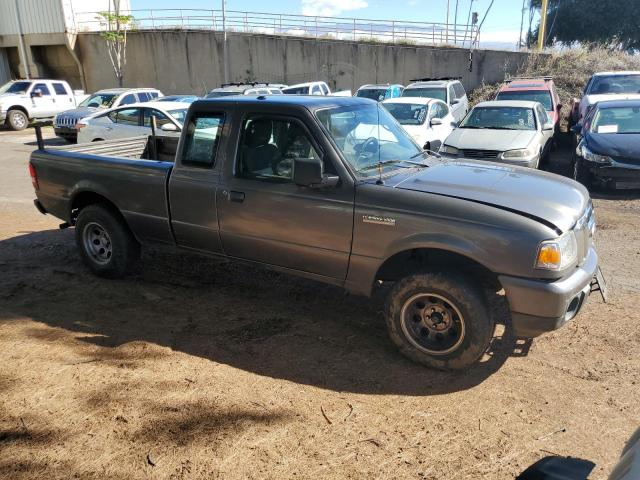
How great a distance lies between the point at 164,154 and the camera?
6445 millimetres

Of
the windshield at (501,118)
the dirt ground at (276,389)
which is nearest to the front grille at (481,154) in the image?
the windshield at (501,118)

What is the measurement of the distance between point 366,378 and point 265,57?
3051cm

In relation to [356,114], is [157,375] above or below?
below

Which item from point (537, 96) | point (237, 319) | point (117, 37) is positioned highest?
point (117, 37)

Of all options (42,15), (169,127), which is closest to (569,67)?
(169,127)

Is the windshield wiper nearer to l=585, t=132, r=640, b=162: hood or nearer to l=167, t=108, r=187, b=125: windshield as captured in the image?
l=585, t=132, r=640, b=162: hood

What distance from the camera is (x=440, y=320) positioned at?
12.1 feet

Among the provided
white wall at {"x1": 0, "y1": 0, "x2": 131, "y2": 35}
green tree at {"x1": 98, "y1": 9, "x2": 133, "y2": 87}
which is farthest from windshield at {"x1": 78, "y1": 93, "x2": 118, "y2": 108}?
white wall at {"x1": 0, "y1": 0, "x2": 131, "y2": 35}

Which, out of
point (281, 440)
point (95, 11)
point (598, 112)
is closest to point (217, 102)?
point (281, 440)

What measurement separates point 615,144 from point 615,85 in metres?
6.01

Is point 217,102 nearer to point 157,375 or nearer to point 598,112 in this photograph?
point 157,375

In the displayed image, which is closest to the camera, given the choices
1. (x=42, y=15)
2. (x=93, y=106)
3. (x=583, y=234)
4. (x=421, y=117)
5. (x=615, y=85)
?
(x=583, y=234)

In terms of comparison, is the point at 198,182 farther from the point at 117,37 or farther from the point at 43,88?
the point at 117,37

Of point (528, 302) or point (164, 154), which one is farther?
point (164, 154)
